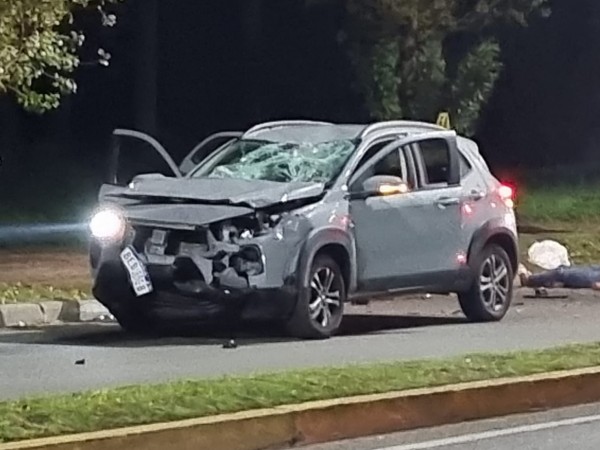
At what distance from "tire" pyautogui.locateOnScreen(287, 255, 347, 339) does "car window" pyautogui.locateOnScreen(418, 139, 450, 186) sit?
5.19 ft

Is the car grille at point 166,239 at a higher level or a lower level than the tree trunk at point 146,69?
lower

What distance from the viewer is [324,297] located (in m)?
14.5

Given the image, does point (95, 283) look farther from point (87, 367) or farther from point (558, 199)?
point (558, 199)

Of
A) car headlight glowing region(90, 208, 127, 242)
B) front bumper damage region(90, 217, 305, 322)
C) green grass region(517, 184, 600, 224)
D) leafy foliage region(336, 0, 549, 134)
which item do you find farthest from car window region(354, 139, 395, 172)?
green grass region(517, 184, 600, 224)

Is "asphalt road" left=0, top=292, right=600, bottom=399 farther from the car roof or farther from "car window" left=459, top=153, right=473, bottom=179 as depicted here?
the car roof

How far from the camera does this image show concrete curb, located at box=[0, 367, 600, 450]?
9008 millimetres

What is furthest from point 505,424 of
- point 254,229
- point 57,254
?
point 57,254

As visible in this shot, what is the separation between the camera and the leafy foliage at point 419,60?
25.9 m

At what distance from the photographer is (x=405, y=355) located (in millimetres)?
13445

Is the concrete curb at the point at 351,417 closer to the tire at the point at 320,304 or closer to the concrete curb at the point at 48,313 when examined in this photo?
the tire at the point at 320,304

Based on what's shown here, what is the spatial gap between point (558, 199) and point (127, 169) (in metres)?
7.16

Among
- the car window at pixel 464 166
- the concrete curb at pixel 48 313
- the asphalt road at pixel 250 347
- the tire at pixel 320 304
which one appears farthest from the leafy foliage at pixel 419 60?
the tire at pixel 320 304

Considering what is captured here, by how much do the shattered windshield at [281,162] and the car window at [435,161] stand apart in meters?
0.84

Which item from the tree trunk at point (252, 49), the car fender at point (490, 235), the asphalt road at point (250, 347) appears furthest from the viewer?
Result: the tree trunk at point (252, 49)
